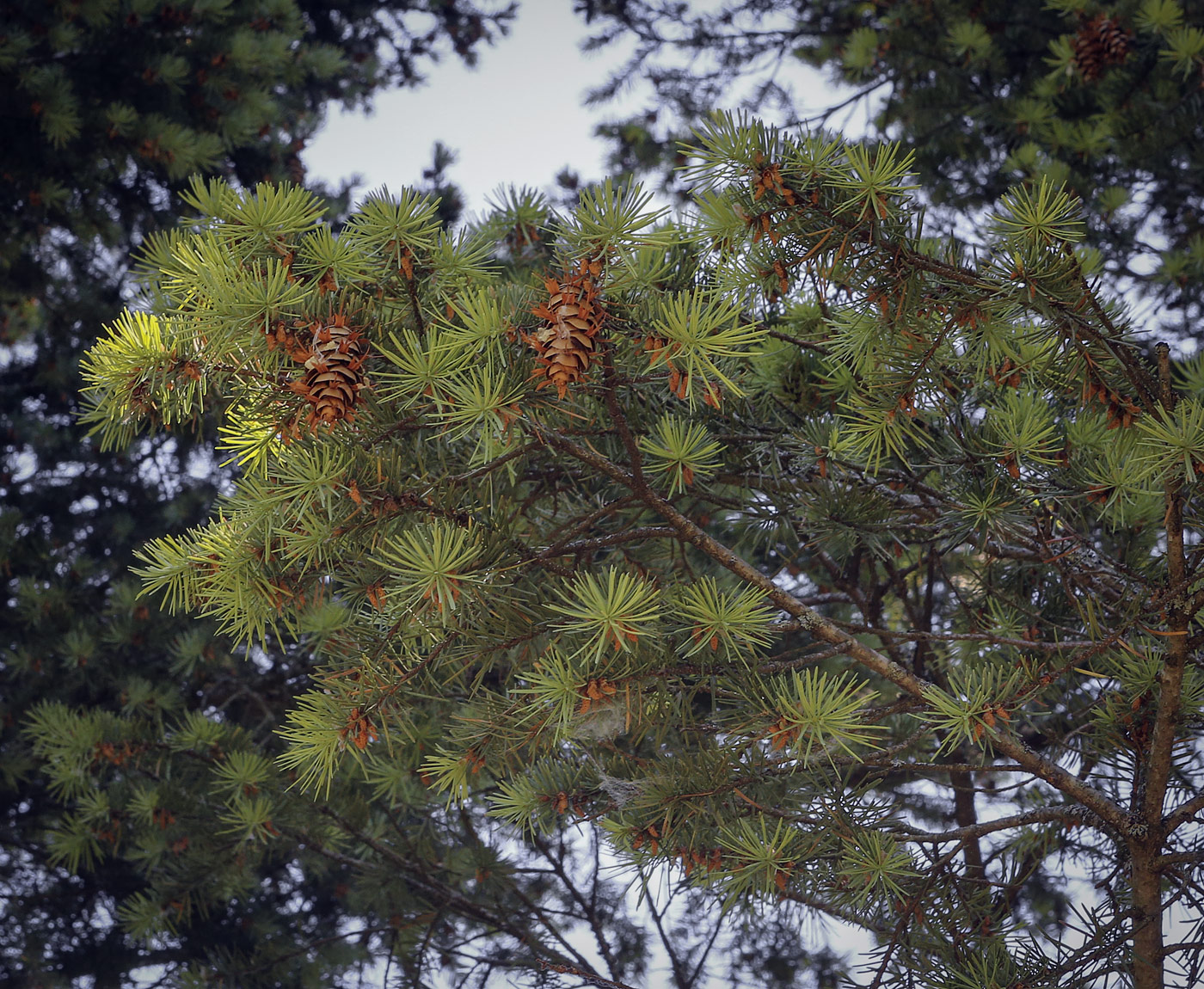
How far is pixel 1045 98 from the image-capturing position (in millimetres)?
2043

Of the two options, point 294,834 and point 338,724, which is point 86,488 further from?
point 338,724

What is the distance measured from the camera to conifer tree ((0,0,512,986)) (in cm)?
199

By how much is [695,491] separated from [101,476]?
6.33 feet

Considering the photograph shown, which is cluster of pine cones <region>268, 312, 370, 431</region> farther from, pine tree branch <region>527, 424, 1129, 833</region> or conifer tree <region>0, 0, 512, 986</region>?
conifer tree <region>0, 0, 512, 986</region>

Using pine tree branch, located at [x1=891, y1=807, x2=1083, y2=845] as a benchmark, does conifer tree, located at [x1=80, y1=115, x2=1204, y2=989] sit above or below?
above

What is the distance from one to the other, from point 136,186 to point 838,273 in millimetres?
2048

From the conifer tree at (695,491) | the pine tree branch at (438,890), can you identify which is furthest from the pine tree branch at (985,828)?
the pine tree branch at (438,890)

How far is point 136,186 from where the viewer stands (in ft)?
7.57

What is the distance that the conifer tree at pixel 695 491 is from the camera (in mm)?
729

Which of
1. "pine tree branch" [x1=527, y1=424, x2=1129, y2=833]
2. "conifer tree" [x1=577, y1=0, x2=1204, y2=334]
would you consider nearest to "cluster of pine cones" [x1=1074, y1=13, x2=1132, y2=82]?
"conifer tree" [x1=577, y1=0, x2=1204, y2=334]

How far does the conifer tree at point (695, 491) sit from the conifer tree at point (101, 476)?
3.55 ft

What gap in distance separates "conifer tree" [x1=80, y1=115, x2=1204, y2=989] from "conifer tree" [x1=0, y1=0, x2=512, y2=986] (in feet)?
3.55

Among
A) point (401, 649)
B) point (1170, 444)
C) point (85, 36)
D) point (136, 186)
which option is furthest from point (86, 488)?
point (1170, 444)

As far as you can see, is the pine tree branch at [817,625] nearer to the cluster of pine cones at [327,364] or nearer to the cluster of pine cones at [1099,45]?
the cluster of pine cones at [327,364]
